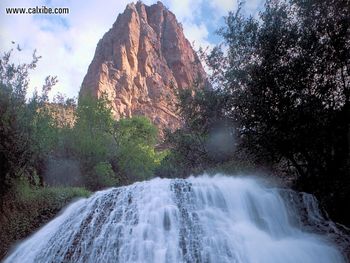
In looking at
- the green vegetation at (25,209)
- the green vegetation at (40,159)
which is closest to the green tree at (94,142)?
the green vegetation at (40,159)

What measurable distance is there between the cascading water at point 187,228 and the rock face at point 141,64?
68333 millimetres

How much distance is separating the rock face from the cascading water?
68333 mm

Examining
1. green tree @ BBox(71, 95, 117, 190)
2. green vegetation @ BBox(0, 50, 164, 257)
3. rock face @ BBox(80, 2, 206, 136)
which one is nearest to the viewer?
green vegetation @ BBox(0, 50, 164, 257)

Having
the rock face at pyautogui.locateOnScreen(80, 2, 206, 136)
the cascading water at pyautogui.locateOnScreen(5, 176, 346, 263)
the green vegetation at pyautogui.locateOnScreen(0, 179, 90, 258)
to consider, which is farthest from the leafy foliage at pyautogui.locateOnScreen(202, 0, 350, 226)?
the rock face at pyautogui.locateOnScreen(80, 2, 206, 136)

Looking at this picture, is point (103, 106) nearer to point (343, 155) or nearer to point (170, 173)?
point (170, 173)

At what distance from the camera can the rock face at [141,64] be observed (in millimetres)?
89250

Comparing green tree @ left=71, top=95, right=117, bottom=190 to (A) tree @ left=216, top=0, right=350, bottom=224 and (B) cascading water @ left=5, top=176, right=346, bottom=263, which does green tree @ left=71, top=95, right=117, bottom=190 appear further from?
(A) tree @ left=216, top=0, right=350, bottom=224

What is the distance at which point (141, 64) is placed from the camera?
3885 inches

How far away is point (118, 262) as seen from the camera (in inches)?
404

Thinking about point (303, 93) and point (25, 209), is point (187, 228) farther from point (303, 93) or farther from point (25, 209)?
point (25, 209)

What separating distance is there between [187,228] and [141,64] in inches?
3540

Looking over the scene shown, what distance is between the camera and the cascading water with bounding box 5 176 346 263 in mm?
10266

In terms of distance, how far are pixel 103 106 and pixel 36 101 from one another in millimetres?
13809

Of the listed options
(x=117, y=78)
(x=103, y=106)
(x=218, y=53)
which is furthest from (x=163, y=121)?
(x=218, y=53)
